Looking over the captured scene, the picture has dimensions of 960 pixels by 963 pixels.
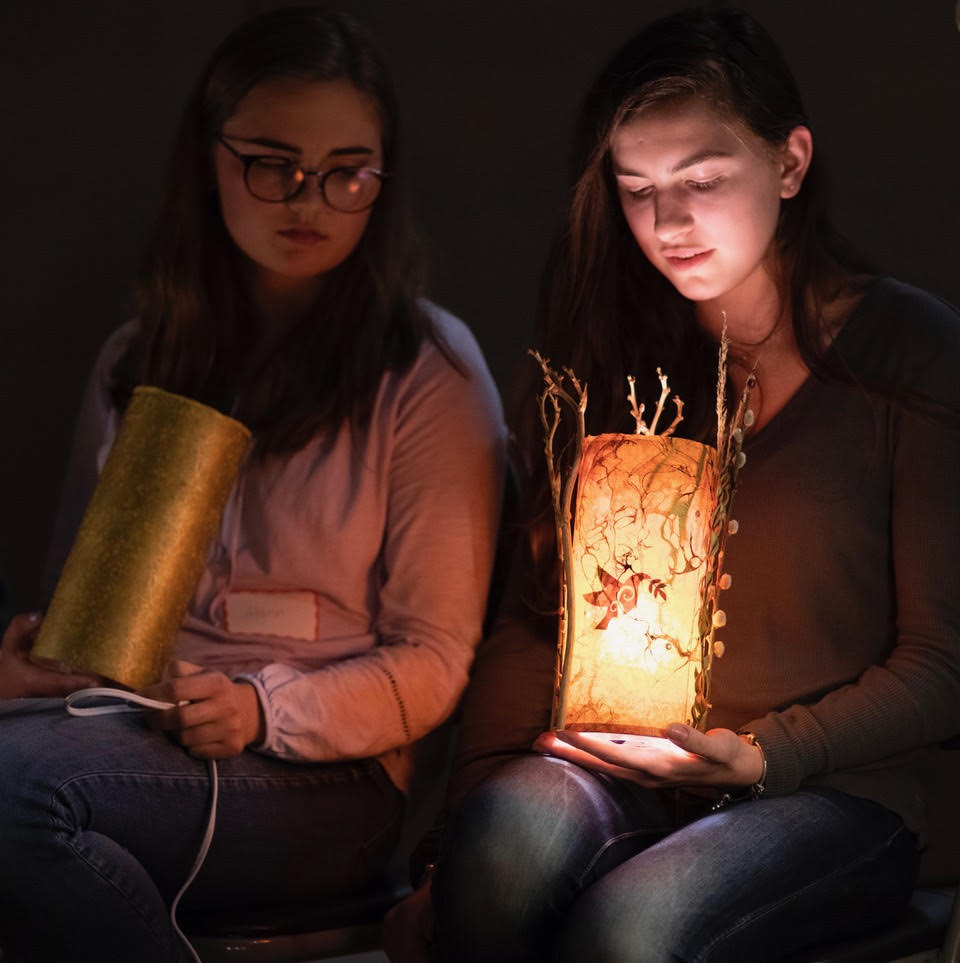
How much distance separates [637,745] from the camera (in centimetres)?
156

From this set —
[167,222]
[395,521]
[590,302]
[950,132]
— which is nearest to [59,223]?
[167,222]

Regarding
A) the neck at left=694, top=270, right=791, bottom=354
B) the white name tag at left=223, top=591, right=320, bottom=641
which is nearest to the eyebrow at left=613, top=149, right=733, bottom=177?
the neck at left=694, top=270, right=791, bottom=354

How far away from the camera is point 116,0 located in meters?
2.70

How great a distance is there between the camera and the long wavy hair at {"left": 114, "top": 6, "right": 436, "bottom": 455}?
6.93 feet

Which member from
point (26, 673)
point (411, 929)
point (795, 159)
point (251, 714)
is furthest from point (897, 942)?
point (26, 673)

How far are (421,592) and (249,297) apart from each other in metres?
0.58

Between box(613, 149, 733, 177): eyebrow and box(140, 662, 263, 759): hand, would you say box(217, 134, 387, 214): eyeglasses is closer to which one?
box(613, 149, 733, 177): eyebrow

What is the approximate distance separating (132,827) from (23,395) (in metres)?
1.18

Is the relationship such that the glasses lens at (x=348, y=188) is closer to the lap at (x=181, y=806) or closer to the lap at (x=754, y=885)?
the lap at (x=181, y=806)

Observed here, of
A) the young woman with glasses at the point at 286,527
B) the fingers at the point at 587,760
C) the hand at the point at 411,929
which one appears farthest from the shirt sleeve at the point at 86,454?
the fingers at the point at 587,760

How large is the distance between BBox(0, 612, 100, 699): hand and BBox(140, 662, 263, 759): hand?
0.49ft

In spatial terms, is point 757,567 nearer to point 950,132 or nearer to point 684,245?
point 684,245

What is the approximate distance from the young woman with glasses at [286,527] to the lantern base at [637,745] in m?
0.46

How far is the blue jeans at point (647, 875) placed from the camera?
148 centimetres
